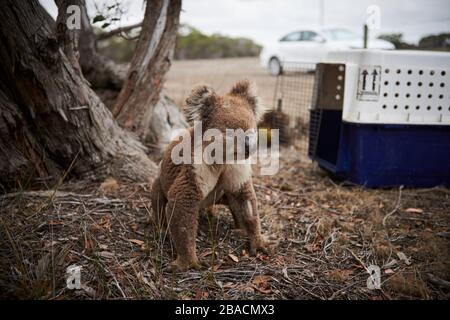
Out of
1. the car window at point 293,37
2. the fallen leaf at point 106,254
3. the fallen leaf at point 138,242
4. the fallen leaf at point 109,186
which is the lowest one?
the fallen leaf at point 138,242

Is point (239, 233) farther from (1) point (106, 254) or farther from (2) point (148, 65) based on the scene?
(2) point (148, 65)

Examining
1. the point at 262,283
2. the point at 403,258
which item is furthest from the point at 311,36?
the point at 262,283

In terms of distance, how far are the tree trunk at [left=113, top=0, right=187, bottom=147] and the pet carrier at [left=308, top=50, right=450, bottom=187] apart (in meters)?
1.60

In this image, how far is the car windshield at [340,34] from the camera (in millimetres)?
10719

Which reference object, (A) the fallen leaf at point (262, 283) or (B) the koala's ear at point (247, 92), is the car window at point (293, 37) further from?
(A) the fallen leaf at point (262, 283)

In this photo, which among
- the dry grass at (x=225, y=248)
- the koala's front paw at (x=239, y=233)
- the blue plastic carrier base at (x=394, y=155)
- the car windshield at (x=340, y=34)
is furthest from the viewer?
the car windshield at (x=340, y=34)

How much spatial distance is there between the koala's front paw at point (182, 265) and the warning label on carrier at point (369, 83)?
2.21 meters

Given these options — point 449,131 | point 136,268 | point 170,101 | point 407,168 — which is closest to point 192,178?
point 136,268

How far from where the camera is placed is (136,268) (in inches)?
90.7

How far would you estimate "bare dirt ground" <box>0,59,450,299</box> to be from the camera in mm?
2170

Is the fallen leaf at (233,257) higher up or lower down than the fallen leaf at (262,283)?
higher up

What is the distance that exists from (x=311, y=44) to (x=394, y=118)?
7.95 meters

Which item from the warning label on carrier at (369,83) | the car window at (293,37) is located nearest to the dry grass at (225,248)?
the warning label on carrier at (369,83)

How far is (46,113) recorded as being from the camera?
3.02 meters
